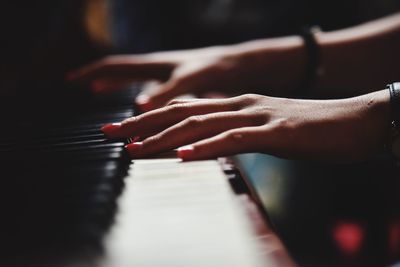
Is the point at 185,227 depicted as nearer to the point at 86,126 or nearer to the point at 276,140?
the point at 276,140

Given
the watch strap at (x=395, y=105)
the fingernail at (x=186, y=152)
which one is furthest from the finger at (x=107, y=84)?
the watch strap at (x=395, y=105)

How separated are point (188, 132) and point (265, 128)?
15cm

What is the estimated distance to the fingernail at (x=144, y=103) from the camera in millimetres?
1295

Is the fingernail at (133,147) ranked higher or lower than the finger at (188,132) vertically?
higher

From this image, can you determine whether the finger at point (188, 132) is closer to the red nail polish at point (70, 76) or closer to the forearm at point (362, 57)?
the forearm at point (362, 57)

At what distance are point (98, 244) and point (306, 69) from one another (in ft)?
4.29

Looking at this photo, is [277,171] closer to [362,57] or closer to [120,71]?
[362,57]

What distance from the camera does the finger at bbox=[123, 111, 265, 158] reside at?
2.73 feet

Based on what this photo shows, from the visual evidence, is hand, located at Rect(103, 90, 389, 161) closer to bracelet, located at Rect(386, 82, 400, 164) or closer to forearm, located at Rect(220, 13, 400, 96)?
bracelet, located at Rect(386, 82, 400, 164)

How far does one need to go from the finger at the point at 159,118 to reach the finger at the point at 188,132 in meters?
0.05

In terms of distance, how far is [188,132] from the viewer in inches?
33.0

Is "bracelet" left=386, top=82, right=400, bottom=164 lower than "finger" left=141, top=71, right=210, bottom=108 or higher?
lower

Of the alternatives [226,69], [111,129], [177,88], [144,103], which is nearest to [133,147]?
[111,129]

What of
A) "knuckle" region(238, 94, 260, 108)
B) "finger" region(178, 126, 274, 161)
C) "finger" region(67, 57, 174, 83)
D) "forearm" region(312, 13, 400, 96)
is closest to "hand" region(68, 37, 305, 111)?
"finger" region(67, 57, 174, 83)
